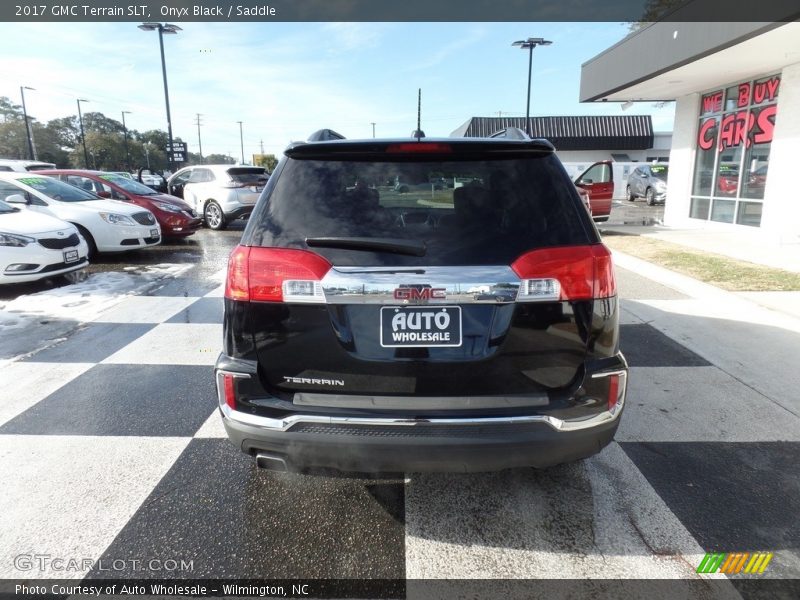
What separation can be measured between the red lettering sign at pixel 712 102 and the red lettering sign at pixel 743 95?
758mm

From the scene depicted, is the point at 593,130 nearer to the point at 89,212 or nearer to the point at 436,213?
the point at 89,212

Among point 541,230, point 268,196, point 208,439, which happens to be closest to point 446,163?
point 541,230

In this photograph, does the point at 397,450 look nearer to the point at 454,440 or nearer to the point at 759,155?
the point at 454,440

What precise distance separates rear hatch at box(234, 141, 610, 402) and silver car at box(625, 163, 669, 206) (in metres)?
25.9

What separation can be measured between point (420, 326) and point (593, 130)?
135 ft

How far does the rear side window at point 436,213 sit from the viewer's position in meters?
2.03

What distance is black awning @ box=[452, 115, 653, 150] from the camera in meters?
37.9

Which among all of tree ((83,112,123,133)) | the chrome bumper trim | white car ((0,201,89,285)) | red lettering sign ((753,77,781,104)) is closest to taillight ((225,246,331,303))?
the chrome bumper trim

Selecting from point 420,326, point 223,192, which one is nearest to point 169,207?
point 223,192

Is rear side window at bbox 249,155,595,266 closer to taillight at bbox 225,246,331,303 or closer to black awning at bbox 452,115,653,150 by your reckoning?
taillight at bbox 225,246,331,303

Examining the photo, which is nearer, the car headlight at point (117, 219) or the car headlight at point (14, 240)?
the car headlight at point (14, 240)
